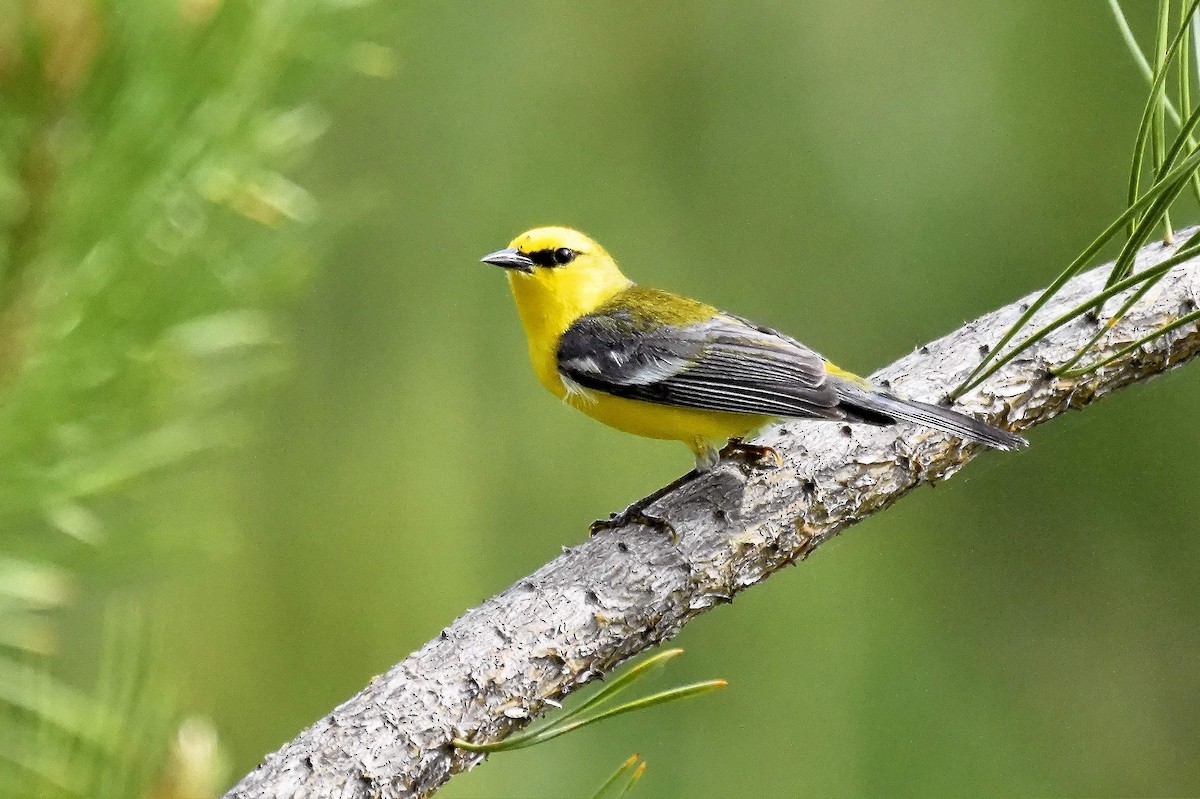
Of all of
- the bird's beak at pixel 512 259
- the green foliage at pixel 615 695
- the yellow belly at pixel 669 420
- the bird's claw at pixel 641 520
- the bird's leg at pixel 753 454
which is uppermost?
the bird's beak at pixel 512 259

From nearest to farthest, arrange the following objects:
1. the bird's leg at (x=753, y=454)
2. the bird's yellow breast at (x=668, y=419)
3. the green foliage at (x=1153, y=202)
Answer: the green foliage at (x=1153, y=202)
the bird's leg at (x=753, y=454)
the bird's yellow breast at (x=668, y=419)

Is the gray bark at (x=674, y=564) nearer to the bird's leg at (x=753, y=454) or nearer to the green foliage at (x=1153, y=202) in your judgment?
the bird's leg at (x=753, y=454)

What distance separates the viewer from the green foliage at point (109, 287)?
55cm

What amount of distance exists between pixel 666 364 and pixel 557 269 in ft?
0.73

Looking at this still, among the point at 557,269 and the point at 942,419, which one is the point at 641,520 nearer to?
the point at 942,419

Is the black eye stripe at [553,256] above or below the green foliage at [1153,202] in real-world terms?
above

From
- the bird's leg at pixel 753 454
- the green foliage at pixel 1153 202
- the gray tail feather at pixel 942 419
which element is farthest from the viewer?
the bird's leg at pixel 753 454

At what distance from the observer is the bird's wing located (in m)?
1.27

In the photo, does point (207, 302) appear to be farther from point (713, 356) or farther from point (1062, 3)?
point (1062, 3)

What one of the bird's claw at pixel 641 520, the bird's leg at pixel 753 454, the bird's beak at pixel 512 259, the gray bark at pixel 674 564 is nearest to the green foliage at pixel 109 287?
the gray bark at pixel 674 564

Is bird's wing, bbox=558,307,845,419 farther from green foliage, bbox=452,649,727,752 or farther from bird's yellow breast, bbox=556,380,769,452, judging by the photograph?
green foliage, bbox=452,649,727,752

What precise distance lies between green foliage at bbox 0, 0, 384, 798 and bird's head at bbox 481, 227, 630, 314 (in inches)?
29.5

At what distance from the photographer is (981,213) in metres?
1.67

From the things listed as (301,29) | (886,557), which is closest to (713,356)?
(886,557)
